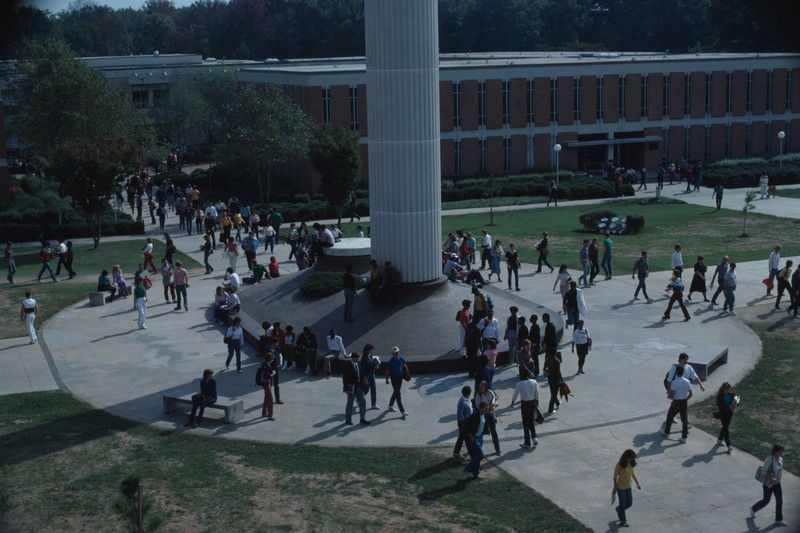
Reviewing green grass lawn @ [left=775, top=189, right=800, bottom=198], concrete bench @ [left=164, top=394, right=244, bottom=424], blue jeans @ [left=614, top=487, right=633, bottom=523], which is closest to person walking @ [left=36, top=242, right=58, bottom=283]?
concrete bench @ [left=164, top=394, right=244, bottom=424]

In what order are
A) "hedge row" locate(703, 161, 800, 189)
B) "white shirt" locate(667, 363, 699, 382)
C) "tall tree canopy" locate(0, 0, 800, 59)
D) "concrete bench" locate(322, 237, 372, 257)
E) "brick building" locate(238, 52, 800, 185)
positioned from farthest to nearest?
"tall tree canopy" locate(0, 0, 800, 59)
"brick building" locate(238, 52, 800, 185)
"hedge row" locate(703, 161, 800, 189)
"concrete bench" locate(322, 237, 372, 257)
"white shirt" locate(667, 363, 699, 382)

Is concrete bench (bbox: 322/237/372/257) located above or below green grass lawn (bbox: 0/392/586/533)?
above

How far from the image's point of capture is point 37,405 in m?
20.9

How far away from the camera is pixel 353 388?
61.9ft

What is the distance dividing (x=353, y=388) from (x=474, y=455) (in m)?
3.60

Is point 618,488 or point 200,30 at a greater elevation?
point 200,30

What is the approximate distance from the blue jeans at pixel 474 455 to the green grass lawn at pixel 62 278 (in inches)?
643

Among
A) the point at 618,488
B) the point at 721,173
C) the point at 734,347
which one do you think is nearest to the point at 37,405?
the point at 618,488

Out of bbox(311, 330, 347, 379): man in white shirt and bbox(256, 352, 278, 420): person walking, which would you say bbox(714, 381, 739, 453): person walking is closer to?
bbox(256, 352, 278, 420): person walking

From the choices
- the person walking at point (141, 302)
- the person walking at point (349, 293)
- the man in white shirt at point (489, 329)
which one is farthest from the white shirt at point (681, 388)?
the person walking at point (141, 302)

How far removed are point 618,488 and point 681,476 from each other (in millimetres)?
2671

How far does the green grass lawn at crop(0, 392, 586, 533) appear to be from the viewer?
14.4m

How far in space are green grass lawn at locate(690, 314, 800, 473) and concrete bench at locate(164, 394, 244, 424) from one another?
8790mm

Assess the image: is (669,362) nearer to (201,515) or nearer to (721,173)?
(201,515)
